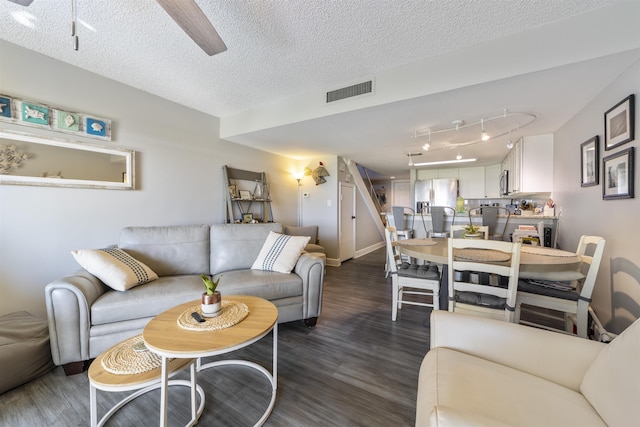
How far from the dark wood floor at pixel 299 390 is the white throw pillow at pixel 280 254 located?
607 mm

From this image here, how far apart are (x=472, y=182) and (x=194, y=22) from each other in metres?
6.70

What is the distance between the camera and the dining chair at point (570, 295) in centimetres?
157

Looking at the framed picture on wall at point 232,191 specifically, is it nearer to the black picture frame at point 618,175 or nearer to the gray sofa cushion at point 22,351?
the gray sofa cushion at point 22,351

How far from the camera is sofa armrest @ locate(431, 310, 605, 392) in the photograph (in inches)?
37.9

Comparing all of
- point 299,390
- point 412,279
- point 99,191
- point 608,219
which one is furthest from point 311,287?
point 608,219

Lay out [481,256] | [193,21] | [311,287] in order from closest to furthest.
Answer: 1. [193,21]
2. [481,256]
3. [311,287]

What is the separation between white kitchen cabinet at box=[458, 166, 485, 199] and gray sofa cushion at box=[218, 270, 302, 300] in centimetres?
572

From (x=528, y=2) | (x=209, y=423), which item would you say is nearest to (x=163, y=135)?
(x=209, y=423)

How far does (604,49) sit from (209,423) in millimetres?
3397

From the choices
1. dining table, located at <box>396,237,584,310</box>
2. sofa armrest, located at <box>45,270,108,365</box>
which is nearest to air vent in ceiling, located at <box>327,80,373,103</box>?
dining table, located at <box>396,237,584,310</box>

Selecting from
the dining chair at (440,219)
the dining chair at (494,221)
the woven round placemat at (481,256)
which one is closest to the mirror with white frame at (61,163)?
the woven round placemat at (481,256)

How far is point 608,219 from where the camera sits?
2027mm

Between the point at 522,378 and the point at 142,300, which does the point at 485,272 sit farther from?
the point at 142,300

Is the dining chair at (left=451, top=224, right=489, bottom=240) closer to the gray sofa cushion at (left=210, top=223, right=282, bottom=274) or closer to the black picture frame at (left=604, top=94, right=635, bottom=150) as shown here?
the black picture frame at (left=604, top=94, right=635, bottom=150)
